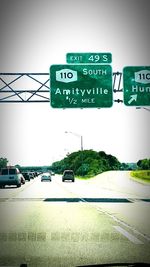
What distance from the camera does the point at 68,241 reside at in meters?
10.4

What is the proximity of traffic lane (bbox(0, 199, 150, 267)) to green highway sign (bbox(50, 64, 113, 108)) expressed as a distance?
33.3ft

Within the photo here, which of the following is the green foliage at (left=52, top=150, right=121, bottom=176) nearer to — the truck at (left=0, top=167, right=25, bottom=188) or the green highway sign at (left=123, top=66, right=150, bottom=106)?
the truck at (left=0, top=167, right=25, bottom=188)

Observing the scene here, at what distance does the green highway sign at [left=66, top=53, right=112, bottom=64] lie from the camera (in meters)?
25.2

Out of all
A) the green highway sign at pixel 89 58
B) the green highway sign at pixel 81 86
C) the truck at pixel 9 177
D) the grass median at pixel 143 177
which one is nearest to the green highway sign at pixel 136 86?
the green highway sign at pixel 81 86

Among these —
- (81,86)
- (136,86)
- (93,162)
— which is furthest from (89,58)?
(93,162)

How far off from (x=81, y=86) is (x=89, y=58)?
149 centimetres

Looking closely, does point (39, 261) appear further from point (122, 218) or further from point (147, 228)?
point (122, 218)

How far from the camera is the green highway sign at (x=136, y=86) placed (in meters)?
25.3

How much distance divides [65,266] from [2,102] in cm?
1885

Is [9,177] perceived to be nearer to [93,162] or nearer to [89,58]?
[89,58]

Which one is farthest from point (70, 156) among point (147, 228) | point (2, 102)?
point (147, 228)

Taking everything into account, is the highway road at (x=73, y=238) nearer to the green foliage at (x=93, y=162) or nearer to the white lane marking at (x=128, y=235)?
the white lane marking at (x=128, y=235)

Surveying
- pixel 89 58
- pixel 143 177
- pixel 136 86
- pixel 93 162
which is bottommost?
pixel 143 177

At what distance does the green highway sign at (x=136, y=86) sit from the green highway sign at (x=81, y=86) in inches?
33.1
